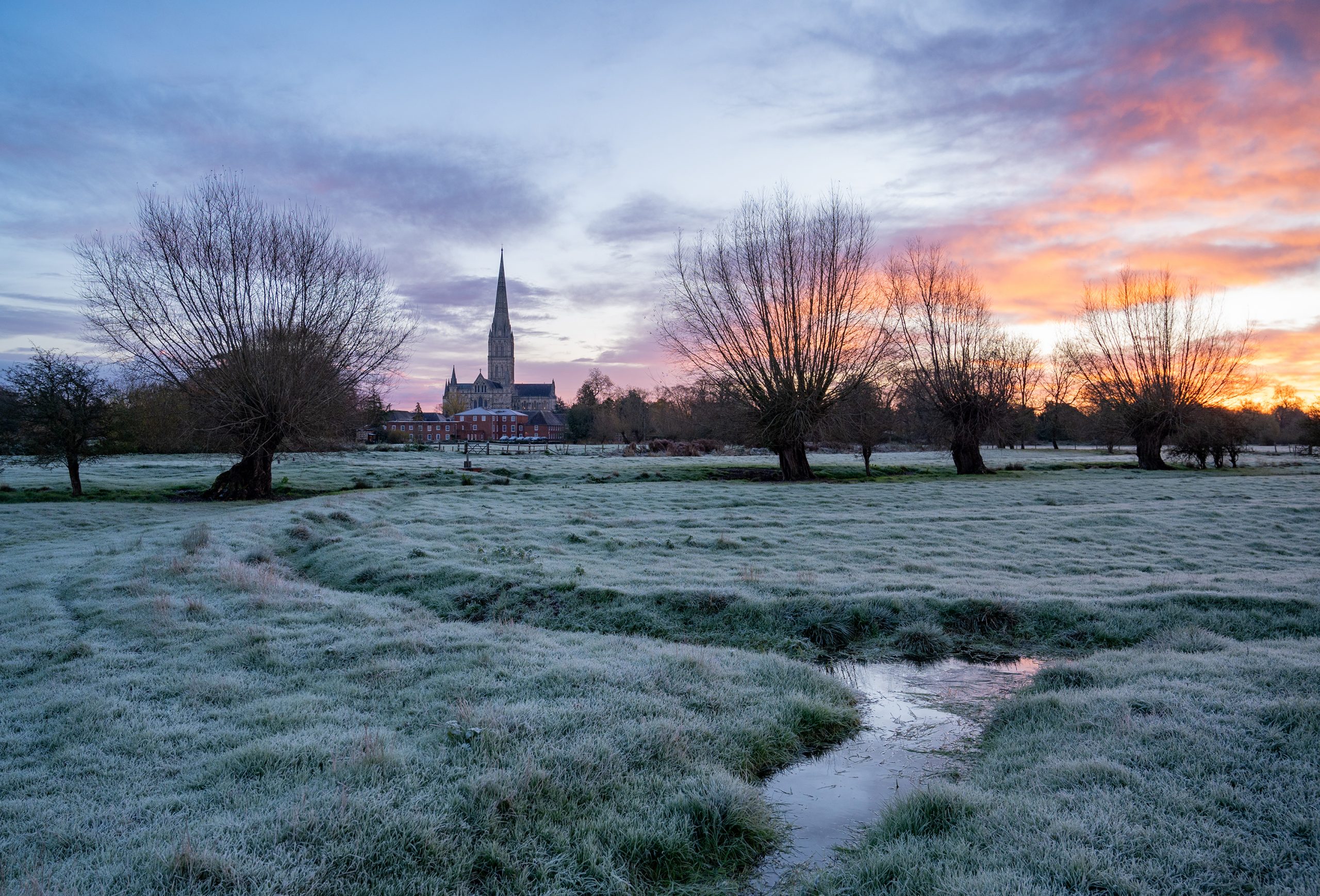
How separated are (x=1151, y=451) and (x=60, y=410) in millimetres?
58488

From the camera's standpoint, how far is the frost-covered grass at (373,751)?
3893 millimetres

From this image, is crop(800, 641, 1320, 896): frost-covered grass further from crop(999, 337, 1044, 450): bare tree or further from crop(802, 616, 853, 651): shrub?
crop(999, 337, 1044, 450): bare tree

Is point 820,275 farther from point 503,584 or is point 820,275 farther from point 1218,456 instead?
point 1218,456

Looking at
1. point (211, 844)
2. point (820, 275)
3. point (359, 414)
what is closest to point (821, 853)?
point (211, 844)

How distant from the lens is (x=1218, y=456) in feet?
143

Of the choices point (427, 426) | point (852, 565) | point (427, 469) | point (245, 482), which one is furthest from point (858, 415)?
point (427, 426)

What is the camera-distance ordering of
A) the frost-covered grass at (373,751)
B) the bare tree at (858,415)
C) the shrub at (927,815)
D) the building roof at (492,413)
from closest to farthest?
1. the frost-covered grass at (373,751)
2. the shrub at (927,815)
3. the bare tree at (858,415)
4. the building roof at (492,413)

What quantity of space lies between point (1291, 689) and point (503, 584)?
10.3m

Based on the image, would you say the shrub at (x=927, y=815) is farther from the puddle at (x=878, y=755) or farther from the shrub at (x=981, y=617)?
the shrub at (x=981, y=617)

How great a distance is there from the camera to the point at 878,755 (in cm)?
608

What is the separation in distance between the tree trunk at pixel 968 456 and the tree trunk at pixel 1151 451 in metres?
12.1

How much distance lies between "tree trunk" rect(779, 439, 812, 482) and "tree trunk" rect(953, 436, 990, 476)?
392 inches

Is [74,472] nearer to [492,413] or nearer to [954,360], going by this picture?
[954,360]

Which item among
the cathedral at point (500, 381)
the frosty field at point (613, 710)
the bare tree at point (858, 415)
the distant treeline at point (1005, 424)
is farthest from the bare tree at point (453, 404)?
the frosty field at point (613, 710)
